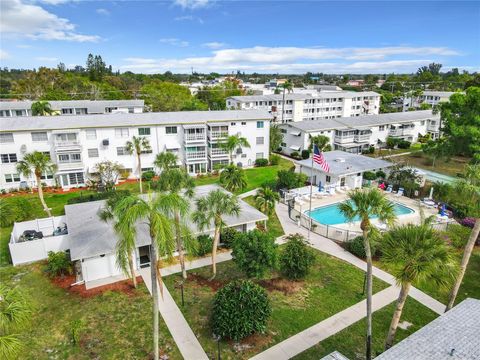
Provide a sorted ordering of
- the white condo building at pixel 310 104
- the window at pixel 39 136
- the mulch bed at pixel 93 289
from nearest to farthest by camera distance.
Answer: the mulch bed at pixel 93 289
the window at pixel 39 136
the white condo building at pixel 310 104

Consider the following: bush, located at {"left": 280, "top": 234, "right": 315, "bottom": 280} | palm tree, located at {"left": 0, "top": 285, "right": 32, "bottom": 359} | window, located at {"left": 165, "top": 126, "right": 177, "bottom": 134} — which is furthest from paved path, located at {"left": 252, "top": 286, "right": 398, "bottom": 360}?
window, located at {"left": 165, "top": 126, "right": 177, "bottom": 134}

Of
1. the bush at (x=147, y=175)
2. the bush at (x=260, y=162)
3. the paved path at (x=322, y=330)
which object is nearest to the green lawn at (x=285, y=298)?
the paved path at (x=322, y=330)

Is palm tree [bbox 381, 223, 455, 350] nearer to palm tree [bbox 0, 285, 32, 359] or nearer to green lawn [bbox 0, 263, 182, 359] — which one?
green lawn [bbox 0, 263, 182, 359]

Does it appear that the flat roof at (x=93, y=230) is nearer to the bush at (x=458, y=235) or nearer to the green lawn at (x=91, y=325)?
the green lawn at (x=91, y=325)

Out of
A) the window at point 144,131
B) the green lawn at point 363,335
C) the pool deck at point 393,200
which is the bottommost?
the green lawn at point 363,335

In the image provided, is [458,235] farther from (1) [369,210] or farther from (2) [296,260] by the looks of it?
(1) [369,210]
